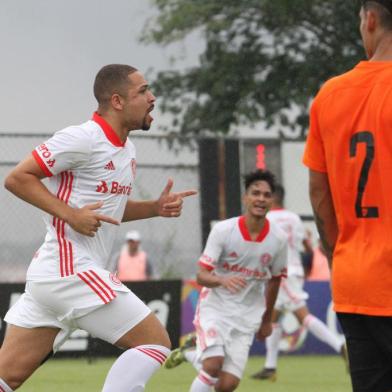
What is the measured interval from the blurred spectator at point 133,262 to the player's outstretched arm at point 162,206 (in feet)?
30.7

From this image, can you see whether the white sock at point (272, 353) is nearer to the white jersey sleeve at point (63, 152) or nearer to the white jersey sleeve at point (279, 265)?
the white jersey sleeve at point (279, 265)

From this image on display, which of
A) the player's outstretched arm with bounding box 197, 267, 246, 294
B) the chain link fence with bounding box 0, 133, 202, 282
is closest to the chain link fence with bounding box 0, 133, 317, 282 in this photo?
the chain link fence with bounding box 0, 133, 202, 282

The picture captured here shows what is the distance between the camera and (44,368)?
49.9 ft

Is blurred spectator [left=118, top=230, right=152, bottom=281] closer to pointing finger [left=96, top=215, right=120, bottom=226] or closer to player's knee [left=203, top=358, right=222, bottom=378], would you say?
player's knee [left=203, top=358, right=222, bottom=378]

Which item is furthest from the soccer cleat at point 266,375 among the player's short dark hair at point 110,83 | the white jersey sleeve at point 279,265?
the player's short dark hair at point 110,83

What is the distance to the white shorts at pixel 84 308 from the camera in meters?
6.91

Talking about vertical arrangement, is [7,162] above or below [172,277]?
above

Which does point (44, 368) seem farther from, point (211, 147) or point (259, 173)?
point (259, 173)

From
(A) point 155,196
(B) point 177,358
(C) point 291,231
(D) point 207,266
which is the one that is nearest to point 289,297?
(C) point 291,231

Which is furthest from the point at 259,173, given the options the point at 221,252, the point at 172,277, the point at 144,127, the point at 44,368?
the point at 172,277

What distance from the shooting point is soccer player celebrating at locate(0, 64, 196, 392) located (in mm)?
6875

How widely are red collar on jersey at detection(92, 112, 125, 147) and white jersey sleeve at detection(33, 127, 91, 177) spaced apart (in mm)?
166

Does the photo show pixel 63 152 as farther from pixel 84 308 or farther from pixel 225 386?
pixel 225 386

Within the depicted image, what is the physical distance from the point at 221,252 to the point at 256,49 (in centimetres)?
1971
